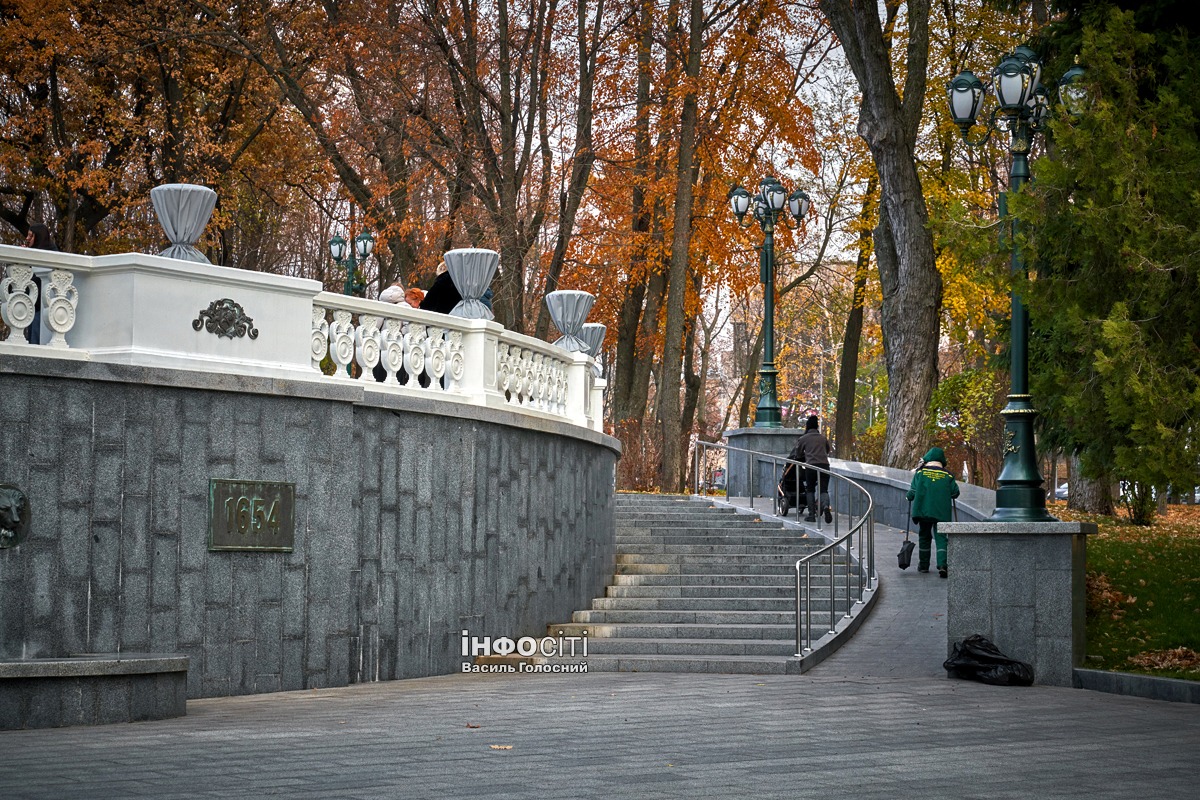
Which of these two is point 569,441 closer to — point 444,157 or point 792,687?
point 792,687

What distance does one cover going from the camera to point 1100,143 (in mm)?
12195

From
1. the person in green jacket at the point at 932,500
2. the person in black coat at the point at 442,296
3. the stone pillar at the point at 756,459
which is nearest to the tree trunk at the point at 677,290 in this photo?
the stone pillar at the point at 756,459

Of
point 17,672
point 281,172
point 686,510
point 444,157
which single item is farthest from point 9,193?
point 17,672

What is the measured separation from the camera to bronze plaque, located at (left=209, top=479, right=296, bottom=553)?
11.7 m

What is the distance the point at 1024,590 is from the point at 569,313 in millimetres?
7108

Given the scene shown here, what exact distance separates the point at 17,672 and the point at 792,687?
6.37m

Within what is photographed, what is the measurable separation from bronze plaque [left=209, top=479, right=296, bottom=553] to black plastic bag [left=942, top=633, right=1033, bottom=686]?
20.3 feet

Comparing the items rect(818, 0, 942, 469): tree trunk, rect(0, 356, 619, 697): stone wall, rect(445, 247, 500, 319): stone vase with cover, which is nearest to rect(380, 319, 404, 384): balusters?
rect(0, 356, 619, 697): stone wall

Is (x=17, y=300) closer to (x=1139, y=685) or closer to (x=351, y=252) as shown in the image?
(x=1139, y=685)

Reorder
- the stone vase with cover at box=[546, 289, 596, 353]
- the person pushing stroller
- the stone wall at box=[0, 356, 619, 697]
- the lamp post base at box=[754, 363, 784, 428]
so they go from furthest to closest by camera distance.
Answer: the lamp post base at box=[754, 363, 784, 428] → the person pushing stroller → the stone vase with cover at box=[546, 289, 596, 353] → the stone wall at box=[0, 356, 619, 697]

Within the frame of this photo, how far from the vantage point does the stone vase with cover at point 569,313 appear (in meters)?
17.8

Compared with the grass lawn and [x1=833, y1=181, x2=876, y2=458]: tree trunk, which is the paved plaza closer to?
the grass lawn

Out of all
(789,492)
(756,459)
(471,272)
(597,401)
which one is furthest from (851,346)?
(471,272)

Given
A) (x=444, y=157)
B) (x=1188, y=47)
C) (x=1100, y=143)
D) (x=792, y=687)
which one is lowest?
(x=792, y=687)
